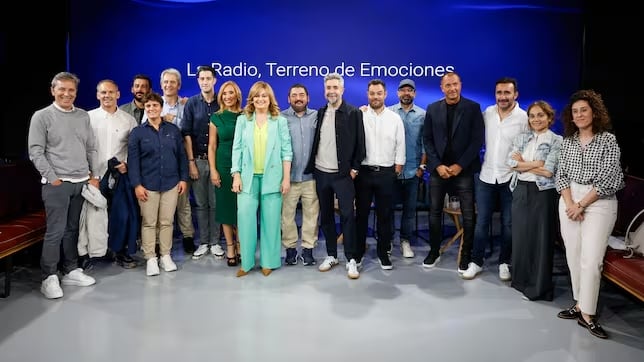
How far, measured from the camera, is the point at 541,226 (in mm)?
4094

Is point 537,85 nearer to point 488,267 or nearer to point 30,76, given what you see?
point 488,267

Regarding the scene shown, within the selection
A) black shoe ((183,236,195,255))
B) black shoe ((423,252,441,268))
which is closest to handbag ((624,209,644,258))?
black shoe ((423,252,441,268))

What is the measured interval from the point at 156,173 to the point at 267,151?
93 cm

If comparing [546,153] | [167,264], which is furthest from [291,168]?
[546,153]

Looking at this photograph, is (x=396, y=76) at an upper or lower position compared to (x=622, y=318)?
upper

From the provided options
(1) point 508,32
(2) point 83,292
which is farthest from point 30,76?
(1) point 508,32

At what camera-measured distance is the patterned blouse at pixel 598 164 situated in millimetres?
3512

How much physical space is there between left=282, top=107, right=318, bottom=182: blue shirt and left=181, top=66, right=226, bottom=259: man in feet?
2.64

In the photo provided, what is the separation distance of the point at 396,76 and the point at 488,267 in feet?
9.41

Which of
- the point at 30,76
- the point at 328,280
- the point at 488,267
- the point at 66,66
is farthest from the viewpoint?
the point at 66,66

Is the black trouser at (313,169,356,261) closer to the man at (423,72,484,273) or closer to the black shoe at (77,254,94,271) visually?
the man at (423,72,484,273)

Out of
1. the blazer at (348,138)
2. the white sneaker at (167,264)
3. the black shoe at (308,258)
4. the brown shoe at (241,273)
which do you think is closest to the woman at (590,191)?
the blazer at (348,138)

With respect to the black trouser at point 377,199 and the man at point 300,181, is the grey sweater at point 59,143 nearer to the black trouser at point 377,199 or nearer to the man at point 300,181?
the man at point 300,181

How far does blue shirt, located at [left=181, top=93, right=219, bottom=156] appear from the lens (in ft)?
17.0
